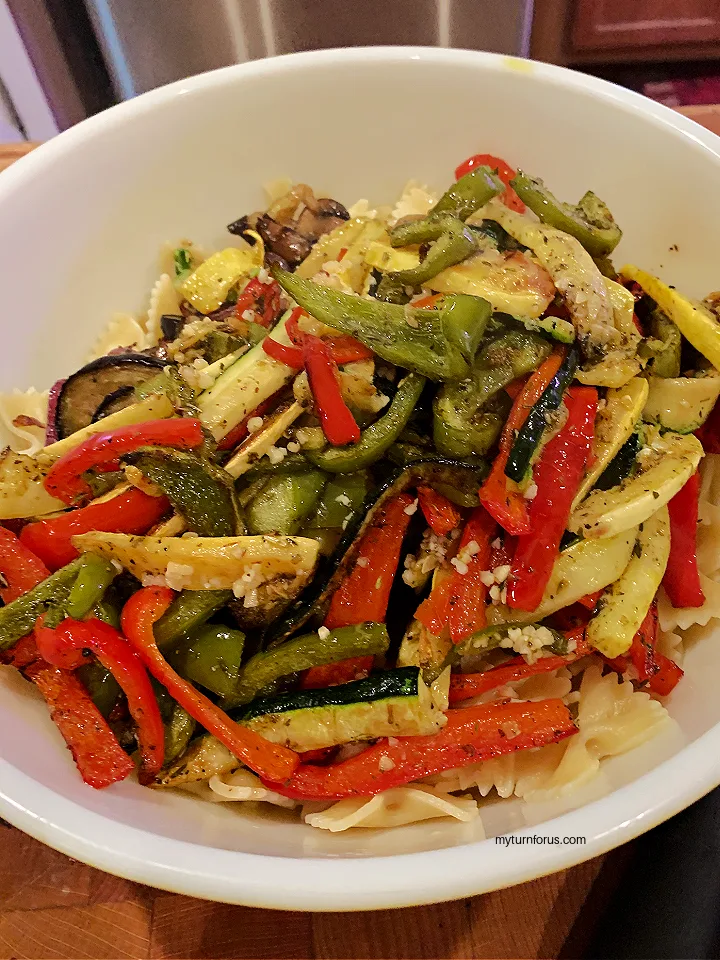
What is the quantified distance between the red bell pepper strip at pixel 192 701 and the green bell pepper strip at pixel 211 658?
45 millimetres

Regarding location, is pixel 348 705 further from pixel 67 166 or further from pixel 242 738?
pixel 67 166

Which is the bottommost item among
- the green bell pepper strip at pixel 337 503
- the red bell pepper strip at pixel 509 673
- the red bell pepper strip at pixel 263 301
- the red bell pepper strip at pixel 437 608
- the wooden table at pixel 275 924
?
the wooden table at pixel 275 924

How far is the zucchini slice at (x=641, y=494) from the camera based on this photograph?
1.98 m

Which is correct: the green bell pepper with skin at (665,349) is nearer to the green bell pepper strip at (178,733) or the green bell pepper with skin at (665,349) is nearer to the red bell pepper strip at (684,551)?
the red bell pepper strip at (684,551)

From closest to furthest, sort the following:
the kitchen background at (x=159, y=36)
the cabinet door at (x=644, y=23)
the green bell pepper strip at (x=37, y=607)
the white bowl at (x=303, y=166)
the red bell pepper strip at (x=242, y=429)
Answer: the green bell pepper strip at (x=37, y=607), the red bell pepper strip at (x=242, y=429), the white bowl at (x=303, y=166), the kitchen background at (x=159, y=36), the cabinet door at (x=644, y=23)

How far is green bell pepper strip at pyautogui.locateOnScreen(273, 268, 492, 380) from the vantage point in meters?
1.97

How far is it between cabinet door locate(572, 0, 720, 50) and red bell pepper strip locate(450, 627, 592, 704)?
19.4ft

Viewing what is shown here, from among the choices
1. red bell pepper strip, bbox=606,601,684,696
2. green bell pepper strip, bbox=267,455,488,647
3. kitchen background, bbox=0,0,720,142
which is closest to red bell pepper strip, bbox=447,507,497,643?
green bell pepper strip, bbox=267,455,488,647

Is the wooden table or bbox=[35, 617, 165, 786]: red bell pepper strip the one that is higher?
bbox=[35, 617, 165, 786]: red bell pepper strip

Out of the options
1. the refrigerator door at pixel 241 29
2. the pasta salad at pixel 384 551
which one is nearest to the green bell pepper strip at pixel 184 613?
the pasta salad at pixel 384 551

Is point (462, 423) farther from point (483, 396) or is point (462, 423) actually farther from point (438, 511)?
point (438, 511)

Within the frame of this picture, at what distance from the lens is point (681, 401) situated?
230 centimetres

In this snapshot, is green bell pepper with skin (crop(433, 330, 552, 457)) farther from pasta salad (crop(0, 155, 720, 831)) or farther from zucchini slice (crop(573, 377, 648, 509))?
zucchini slice (crop(573, 377, 648, 509))

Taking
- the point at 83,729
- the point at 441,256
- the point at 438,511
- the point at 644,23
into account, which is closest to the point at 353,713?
the point at 438,511
